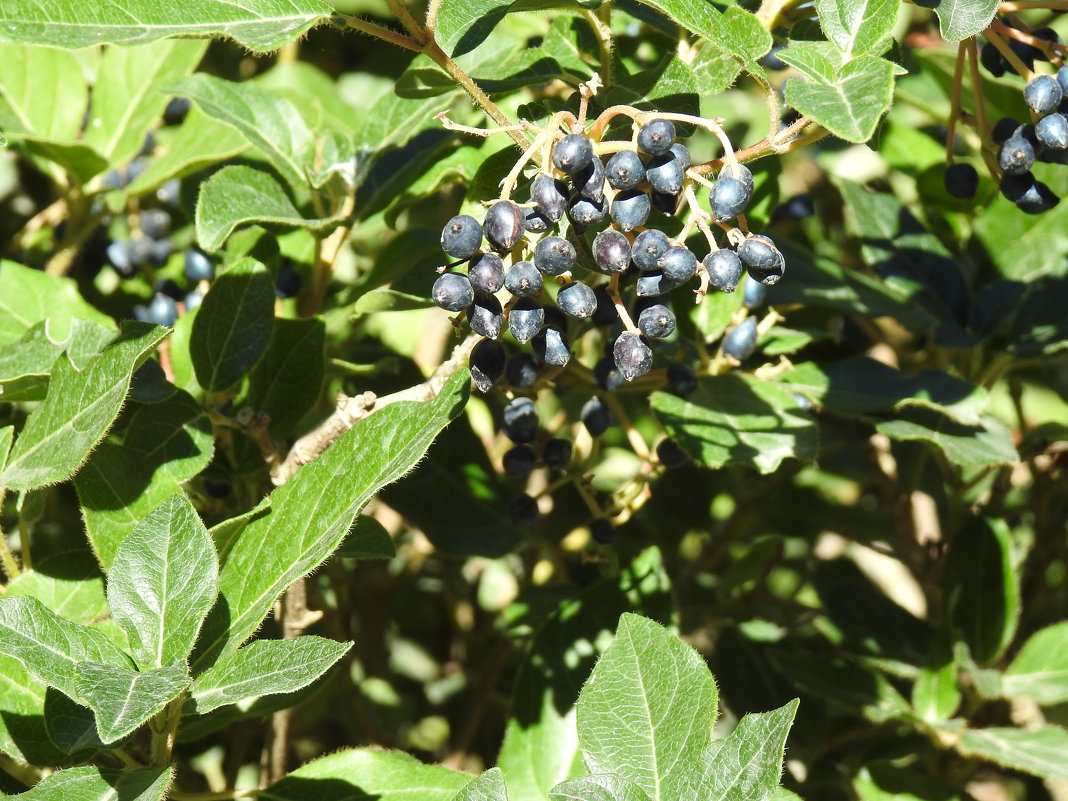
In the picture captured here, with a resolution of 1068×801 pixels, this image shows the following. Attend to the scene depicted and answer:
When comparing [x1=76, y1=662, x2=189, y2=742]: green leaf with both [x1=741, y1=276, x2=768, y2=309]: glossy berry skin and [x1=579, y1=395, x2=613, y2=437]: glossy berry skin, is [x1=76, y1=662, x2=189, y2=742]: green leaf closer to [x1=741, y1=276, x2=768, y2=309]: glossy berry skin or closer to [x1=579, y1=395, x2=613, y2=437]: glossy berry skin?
[x1=579, y1=395, x2=613, y2=437]: glossy berry skin

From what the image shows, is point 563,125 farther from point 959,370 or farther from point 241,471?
point 959,370

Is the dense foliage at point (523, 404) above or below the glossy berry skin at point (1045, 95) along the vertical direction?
below

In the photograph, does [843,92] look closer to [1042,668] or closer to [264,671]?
[264,671]

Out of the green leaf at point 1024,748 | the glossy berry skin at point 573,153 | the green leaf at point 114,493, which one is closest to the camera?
the glossy berry skin at point 573,153

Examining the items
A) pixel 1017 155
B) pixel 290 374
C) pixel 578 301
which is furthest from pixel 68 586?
pixel 1017 155

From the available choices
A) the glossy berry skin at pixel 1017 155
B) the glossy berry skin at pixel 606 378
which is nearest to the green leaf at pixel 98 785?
the glossy berry skin at pixel 606 378

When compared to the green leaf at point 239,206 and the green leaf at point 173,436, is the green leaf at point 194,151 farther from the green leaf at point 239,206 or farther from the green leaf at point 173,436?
the green leaf at point 173,436
